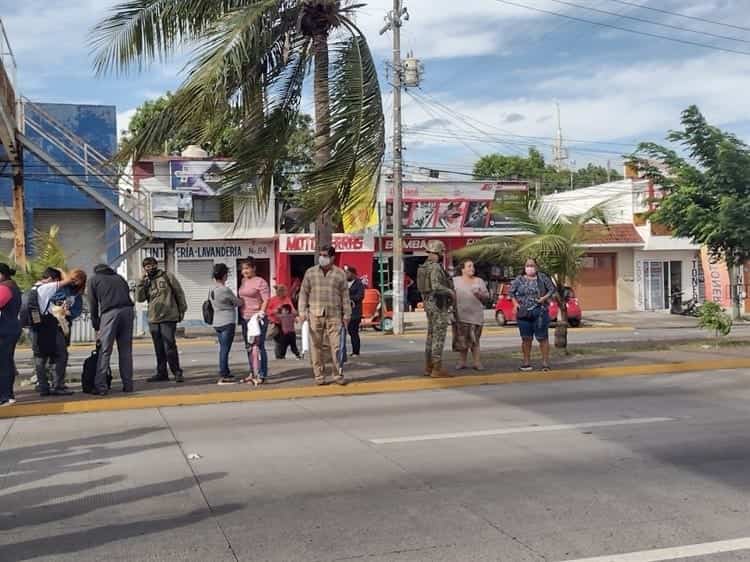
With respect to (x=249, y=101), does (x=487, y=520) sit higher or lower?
lower

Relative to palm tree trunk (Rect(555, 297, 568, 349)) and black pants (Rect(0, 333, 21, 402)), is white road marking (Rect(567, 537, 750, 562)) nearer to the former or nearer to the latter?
black pants (Rect(0, 333, 21, 402))

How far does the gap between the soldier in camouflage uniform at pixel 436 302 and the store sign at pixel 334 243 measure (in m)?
20.8

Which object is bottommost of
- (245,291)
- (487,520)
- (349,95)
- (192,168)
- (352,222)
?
(487,520)

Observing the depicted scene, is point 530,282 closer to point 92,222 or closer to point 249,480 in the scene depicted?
point 249,480

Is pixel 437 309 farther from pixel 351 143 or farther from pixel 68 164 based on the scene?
pixel 68 164

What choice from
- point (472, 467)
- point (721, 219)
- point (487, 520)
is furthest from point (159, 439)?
point (721, 219)

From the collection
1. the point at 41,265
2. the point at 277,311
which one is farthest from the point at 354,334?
the point at 41,265

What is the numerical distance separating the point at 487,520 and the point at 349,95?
23.7ft

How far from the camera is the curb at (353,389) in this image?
10.5 metres

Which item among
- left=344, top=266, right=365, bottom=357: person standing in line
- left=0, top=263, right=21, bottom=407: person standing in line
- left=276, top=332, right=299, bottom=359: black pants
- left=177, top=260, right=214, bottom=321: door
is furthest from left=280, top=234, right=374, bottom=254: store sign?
left=0, top=263, right=21, bottom=407: person standing in line

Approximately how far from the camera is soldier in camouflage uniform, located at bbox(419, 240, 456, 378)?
40.4ft

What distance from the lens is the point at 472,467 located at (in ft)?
24.0

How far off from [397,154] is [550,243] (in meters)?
10.9

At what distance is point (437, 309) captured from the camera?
40.4 feet
